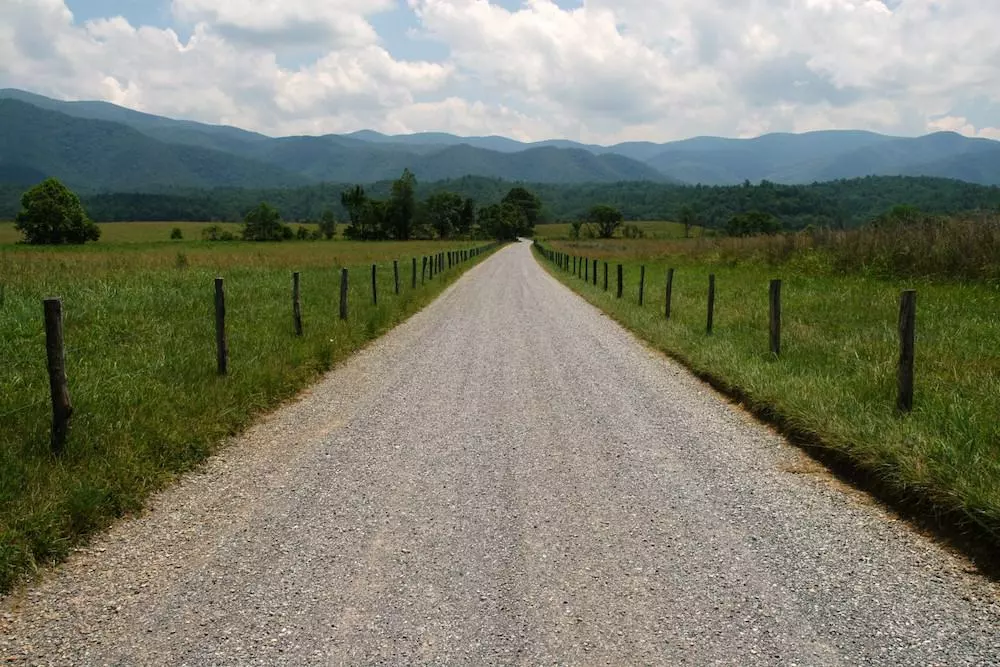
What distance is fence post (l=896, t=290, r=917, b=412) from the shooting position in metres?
6.40

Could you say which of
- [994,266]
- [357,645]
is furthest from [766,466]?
[994,266]

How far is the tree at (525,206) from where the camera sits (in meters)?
158

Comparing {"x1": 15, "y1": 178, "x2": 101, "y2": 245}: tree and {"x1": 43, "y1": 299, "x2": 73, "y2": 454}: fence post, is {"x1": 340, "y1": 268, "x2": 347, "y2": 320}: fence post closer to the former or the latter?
{"x1": 43, "y1": 299, "x2": 73, "y2": 454}: fence post

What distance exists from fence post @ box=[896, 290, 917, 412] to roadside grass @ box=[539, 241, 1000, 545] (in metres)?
0.13

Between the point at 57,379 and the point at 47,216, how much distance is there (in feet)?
281

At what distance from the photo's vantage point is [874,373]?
7617mm

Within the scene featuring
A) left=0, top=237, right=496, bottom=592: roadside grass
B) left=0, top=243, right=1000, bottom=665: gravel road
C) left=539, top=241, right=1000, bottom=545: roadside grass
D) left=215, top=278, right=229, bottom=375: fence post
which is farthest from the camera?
left=215, top=278, right=229, bottom=375: fence post

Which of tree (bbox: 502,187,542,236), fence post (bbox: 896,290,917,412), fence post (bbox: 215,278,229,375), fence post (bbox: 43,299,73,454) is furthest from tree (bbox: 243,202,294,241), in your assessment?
fence post (bbox: 896,290,917,412)

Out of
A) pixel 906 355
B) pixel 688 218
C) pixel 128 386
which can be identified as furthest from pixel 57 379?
pixel 688 218

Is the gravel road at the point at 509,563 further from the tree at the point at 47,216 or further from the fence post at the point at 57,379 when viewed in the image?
the tree at the point at 47,216

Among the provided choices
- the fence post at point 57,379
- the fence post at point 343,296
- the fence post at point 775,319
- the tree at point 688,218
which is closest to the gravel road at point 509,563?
the fence post at point 57,379

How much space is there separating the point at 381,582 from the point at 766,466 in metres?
3.60

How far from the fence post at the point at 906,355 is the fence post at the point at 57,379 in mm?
7305

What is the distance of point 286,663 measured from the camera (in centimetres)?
303
